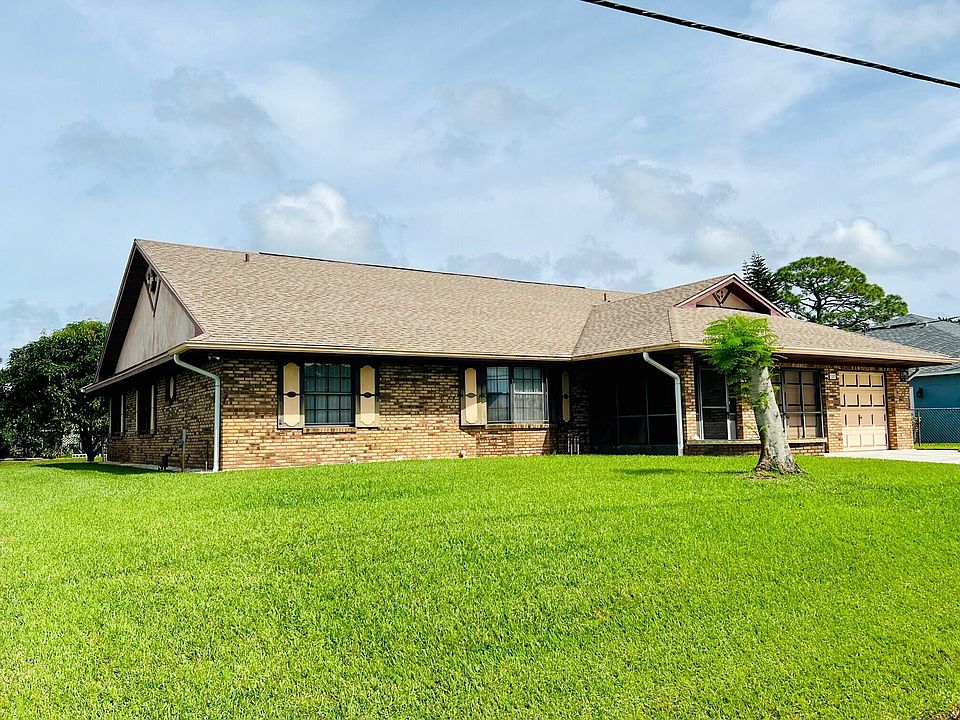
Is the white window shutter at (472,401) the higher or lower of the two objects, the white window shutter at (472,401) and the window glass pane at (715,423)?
the higher

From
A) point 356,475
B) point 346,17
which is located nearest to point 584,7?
point 346,17

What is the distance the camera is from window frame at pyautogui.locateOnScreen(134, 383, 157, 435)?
21938 mm

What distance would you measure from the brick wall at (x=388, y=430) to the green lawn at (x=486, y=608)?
19.6 ft

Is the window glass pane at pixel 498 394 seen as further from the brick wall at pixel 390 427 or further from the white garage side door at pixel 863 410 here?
the white garage side door at pixel 863 410

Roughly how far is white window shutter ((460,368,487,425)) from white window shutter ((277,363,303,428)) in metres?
4.03

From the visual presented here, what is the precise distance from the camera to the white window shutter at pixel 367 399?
712 inches

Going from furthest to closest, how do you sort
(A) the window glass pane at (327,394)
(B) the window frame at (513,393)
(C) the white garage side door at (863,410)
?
(C) the white garage side door at (863,410), (B) the window frame at (513,393), (A) the window glass pane at (327,394)

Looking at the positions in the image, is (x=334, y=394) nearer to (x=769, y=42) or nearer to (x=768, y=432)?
(x=768, y=432)

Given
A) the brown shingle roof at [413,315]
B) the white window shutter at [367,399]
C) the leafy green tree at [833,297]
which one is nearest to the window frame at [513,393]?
the brown shingle roof at [413,315]

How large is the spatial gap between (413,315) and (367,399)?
10.5ft

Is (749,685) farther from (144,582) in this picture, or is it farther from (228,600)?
(144,582)

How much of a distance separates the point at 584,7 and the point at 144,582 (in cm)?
667

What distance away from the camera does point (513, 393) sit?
2027cm

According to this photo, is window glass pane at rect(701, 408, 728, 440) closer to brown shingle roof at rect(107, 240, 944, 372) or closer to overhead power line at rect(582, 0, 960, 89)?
brown shingle roof at rect(107, 240, 944, 372)
